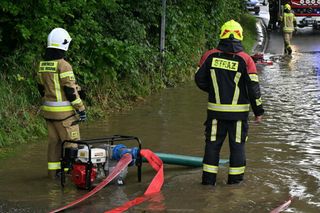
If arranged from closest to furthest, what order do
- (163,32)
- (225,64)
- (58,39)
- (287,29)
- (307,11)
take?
1. (225,64)
2. (58,39)
3. (163,32)
4. (287,29)
5. (307,11)

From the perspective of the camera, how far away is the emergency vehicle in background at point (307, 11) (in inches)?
1104

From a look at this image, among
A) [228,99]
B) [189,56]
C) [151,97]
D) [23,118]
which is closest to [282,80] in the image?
[189,56]

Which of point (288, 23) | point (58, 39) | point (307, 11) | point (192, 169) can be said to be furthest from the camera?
point (307, 11)

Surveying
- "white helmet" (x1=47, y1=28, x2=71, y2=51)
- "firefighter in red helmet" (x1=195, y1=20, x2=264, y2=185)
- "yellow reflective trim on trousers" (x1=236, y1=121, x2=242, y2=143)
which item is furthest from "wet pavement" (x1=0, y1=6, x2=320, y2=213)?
"white helmet" (x1=47, y1=28, x2=71, y2=51)

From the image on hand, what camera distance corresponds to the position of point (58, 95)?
22.2 feet

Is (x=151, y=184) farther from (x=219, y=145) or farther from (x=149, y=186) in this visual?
(x=219, y=145)

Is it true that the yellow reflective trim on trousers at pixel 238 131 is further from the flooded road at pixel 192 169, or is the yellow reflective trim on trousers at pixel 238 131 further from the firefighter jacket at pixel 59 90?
the firefighter jacket at pixel 59 90

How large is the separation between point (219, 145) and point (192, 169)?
0.98 m

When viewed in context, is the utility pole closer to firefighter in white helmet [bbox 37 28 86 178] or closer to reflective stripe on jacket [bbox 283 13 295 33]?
firefighter in white helmet [bbox 37 28 86 178]

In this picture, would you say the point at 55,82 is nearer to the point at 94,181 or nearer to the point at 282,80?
the point at 94,181

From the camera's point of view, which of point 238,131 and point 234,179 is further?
point 234,179

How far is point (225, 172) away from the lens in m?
7.32

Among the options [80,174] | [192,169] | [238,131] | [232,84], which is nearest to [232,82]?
[232,84]

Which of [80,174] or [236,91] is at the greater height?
[236,91]
